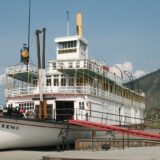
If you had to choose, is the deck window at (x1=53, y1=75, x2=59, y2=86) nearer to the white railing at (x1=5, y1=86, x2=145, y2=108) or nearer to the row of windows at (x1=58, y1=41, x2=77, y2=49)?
the white railing at (x1=5, y1=86, x2=145, y2=108)

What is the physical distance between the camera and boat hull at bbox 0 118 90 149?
878 inches

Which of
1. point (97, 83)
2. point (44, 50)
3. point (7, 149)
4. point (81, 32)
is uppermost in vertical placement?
point (81, 32)

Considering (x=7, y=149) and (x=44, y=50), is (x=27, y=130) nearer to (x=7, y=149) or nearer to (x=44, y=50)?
(x=7, y=149)

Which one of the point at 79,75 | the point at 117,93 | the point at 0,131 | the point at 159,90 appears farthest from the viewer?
the point at 159,90

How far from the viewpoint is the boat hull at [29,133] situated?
878 inches

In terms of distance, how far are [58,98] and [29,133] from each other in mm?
5188

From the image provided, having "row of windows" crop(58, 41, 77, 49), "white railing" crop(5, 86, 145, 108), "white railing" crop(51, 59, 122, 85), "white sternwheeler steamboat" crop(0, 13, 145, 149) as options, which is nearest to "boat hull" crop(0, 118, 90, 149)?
"white sternwheeler steamboat" crop(0, 13, 145, 149)

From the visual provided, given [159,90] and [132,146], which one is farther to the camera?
[159,90]

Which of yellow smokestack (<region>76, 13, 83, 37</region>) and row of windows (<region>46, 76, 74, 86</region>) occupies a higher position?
yellow smokestack (<region>76, 13, 83, 37</region>)

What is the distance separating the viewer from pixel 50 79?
31.3m

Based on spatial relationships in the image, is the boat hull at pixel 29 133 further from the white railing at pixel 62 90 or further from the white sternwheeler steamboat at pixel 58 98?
the white railing at pixel 62 90

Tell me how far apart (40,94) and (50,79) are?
190 inches

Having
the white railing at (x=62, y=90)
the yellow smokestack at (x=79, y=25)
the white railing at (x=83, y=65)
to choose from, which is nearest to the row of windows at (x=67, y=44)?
the white railing at (x=83, y=65)

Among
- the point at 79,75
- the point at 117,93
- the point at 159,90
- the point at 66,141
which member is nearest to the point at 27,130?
the point at 66,141
